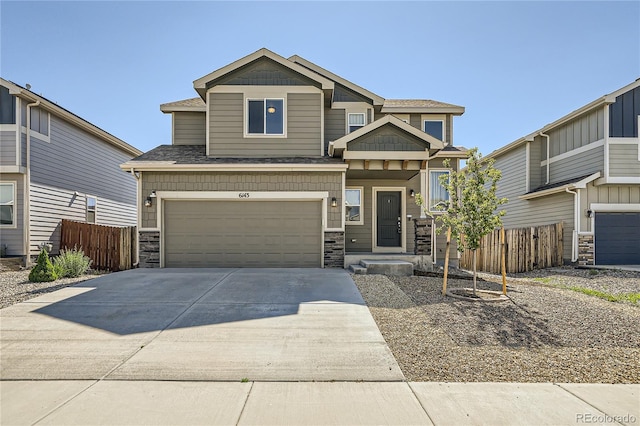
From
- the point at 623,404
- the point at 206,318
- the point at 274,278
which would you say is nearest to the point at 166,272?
the point at 274,278

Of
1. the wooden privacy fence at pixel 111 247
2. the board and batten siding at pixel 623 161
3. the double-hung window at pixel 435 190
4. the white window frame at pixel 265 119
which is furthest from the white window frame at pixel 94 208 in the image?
the board and batten siding at pixel 623 161

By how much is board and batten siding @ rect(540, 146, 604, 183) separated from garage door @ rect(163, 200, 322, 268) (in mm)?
10692

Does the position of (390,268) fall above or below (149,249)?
below

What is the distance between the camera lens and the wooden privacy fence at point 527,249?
1274 centimetres

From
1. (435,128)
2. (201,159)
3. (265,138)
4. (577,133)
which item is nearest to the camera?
(201,159)

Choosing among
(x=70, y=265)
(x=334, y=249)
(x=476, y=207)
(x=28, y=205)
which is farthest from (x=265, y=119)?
(x=28, y=205)

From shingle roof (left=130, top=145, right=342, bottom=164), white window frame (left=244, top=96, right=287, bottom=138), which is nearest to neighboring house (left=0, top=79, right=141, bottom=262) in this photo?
shingle roof (left=130, top=145, right=342, bottom=164)

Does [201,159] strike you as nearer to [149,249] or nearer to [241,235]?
[241,235]

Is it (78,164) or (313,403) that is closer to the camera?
(313,403)

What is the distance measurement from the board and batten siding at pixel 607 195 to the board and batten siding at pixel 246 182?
30.8 ft

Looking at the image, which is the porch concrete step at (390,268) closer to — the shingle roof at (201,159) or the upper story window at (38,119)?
the shingle roof at (201,159)

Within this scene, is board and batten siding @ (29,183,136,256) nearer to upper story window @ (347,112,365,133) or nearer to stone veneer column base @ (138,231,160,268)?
stone veneer column base @ (138,231,160,268)

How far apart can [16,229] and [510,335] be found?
573 inches

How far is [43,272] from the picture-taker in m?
8.92
